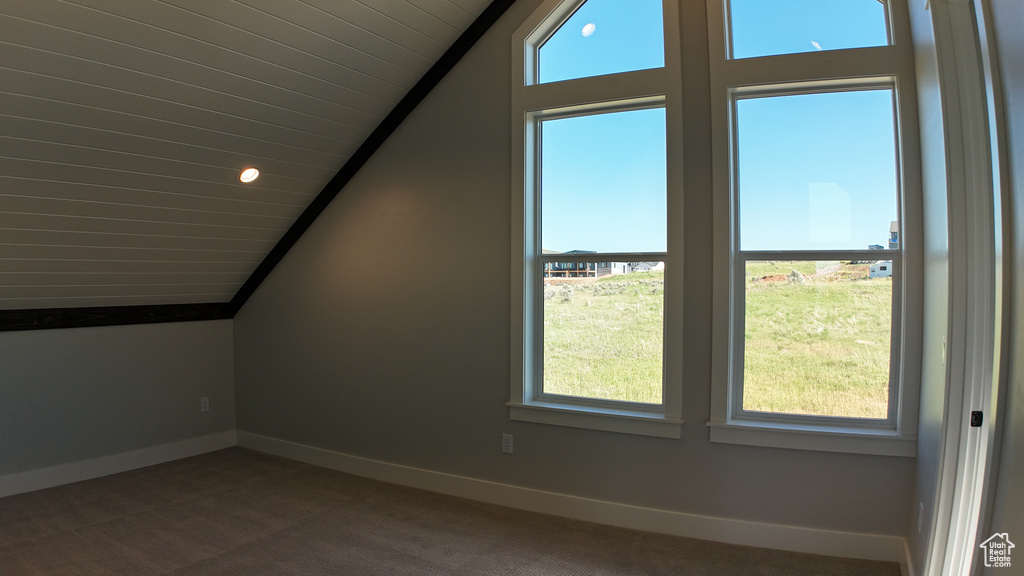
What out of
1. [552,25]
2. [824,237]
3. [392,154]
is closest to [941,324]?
[824,237]

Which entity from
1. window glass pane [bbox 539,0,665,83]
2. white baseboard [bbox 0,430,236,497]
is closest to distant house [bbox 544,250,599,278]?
window glass pane [bbox 539,0,665,83]

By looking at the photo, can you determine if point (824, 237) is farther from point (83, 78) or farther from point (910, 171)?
point (83, 78)

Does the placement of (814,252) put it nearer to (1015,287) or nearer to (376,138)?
(1015,287)

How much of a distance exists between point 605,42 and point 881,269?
73.1 inches

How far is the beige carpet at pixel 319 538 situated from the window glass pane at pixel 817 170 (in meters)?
1.56

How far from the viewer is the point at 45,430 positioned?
3.89 meters

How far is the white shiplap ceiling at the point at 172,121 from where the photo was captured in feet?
8.47

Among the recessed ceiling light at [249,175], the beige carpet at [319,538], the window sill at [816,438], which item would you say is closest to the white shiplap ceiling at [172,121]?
the recessed ceiling light at [249,175]

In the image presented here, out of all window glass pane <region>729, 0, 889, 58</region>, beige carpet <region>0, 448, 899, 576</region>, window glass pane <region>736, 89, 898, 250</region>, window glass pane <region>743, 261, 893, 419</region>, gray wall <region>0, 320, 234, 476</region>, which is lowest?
beige carpet <region>0, 448, 899, 576</region>

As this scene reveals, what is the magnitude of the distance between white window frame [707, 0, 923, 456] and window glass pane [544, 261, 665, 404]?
36cm

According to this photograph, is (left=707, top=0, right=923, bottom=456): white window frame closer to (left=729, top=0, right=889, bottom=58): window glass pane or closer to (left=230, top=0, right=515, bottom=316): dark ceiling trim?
(left=729, top=0, right=889, bottom=58): window glass pane

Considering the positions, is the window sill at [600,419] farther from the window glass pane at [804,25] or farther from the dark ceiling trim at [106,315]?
the dark ceiling trim at [106,315]

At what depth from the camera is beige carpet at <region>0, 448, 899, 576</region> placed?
9.02ft

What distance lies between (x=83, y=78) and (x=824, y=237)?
3521mm
